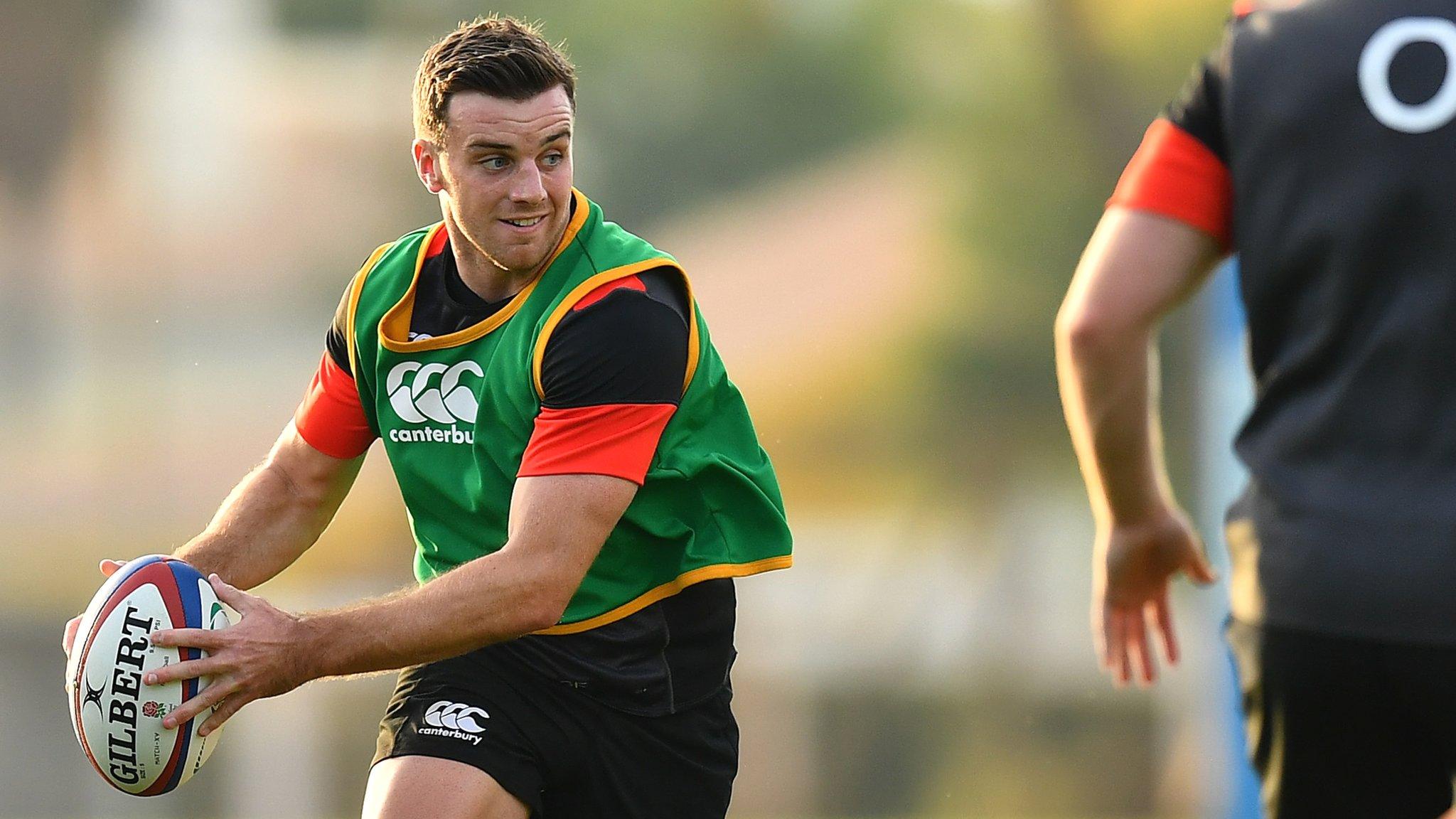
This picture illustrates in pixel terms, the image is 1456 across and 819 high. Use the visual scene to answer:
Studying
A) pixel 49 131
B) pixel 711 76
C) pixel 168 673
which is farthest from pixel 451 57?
pixel 49 131

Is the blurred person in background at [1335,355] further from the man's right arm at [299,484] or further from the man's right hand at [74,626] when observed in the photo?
the man's right hand at [74,626]

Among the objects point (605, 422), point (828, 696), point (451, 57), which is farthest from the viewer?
point (828, 696)

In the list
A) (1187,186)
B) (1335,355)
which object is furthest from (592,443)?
(1335,355)

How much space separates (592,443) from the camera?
288 centimetres

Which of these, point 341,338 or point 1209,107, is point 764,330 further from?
point 1209,107

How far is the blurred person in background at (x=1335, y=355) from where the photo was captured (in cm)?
192

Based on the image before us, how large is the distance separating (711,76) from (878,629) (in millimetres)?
2338

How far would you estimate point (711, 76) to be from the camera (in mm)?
6742

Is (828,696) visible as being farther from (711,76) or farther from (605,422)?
(605,422)

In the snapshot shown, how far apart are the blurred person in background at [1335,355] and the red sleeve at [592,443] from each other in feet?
3.42

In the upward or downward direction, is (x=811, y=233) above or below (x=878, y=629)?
above

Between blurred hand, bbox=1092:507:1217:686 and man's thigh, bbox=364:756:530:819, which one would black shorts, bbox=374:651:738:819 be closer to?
man's thigh, bbox=364:756:530:819

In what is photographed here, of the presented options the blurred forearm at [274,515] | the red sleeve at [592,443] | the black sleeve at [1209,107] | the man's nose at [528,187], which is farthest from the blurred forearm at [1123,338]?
the blurred forearm at [274,515]

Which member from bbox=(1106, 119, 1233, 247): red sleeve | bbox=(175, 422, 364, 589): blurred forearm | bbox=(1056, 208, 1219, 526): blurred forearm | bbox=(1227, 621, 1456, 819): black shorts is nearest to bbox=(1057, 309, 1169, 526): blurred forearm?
bbox=(1056, 208, 1219, 526): blurred forearm
